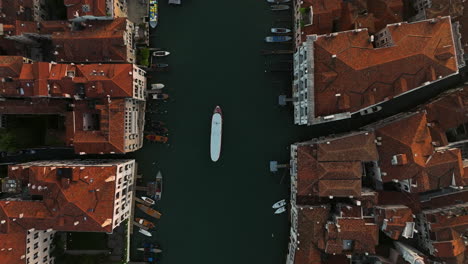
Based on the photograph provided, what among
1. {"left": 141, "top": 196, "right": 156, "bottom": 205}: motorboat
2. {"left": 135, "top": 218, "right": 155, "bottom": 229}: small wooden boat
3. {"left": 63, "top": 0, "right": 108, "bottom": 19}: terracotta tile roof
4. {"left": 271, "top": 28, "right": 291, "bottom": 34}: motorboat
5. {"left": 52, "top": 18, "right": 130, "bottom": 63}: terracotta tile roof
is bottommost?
{"left": 135, "top": 218, "right": 155, "bottom": 229}: small wooden boat

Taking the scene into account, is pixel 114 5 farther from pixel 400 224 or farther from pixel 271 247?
pixel 400 224

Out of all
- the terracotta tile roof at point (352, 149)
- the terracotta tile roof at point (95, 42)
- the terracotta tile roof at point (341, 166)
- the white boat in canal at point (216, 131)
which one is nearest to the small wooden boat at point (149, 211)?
the white boat in canal at point (216, 131)

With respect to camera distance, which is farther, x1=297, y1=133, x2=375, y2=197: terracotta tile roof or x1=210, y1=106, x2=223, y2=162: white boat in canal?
x1=210, y1=106, x2=223, y2=162: white boat in canal

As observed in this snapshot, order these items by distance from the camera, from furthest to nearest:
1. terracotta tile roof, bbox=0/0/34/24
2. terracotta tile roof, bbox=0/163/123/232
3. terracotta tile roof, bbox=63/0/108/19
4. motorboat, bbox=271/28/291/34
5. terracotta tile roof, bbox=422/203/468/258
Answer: motorboat, bbox=271/28/291/34
terracotta tile roof, bbox=0/0/34/24
terracotta tile roof, bbox=63/0/108/19
terracotta tile roof, bbox=422/203/468/258
terracotta tile roof, bbox=0/163/123/232

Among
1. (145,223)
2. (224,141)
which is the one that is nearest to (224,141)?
(224,141)

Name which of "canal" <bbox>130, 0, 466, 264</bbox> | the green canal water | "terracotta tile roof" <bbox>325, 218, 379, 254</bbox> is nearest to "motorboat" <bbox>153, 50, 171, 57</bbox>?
"canal" <bbox>130, 0, 466, 264</bbox>

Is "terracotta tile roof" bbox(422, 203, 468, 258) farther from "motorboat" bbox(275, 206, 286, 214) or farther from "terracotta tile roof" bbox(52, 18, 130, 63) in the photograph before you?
"terracotta tile roof" bbox(52, 18, 130, 63)
